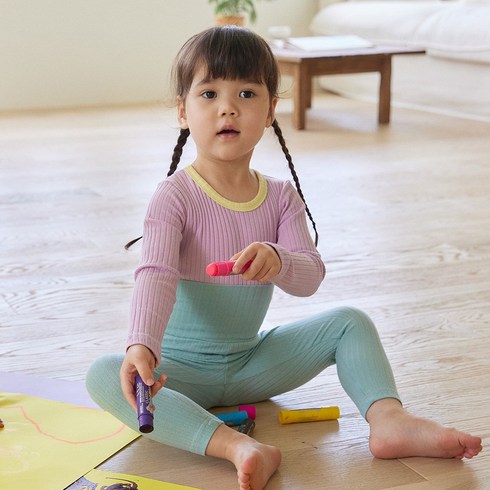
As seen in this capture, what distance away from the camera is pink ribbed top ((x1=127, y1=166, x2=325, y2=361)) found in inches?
40.5

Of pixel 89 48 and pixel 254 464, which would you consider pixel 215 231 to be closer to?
pixel 254 464

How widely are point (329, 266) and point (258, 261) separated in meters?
0.83

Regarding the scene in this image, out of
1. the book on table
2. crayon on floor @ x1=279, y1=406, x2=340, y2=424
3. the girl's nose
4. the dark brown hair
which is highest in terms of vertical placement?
the dark brown hair

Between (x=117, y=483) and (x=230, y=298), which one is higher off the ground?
(x=230, y=298)

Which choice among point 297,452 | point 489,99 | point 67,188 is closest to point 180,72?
point 297,452

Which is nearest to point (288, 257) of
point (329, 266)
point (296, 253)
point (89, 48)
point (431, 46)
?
point (296, 253)

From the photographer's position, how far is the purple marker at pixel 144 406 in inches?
33.5

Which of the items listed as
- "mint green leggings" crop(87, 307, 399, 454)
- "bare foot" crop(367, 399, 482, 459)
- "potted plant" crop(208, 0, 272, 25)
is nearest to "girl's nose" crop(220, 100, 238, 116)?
"mint green leggings" crop(87, 307, 399, 454)

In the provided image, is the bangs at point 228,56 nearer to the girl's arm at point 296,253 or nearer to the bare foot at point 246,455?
the girl's arm at point 296,253

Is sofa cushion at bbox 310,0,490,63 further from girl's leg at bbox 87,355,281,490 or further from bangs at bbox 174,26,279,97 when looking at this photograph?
girl's leg at bbox 87,355,281,490

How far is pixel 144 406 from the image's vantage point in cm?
87

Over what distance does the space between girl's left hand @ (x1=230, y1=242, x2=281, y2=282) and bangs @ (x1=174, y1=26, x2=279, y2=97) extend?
214 mm

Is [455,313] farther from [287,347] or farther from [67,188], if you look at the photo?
Answer: [67,188]

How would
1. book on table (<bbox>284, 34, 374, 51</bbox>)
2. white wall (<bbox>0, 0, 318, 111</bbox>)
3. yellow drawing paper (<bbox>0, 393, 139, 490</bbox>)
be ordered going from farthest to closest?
white wall (<bbox>0, 0, 318, 111</bbox>)
book on table (<bbox>284, 34, 374, 51</bbox>)
yellow drawing paper (<bbox>0, 393, 139, 490</bbox>)
